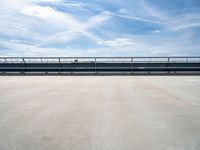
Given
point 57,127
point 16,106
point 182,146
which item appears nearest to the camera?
point 182,146

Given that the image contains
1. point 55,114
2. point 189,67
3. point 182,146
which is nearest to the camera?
point 182,146

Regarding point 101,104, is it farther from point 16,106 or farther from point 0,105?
point 0,105

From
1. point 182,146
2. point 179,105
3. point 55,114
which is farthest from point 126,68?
point 182,146

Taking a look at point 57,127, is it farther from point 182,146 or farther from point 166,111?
point 166,111

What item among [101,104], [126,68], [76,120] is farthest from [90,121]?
[126,68]

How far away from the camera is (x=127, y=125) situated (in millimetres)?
3764

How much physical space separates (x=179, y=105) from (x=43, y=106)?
12.2 ft

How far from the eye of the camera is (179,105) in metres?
5.47

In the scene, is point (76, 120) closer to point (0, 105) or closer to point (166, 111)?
point (166, 111)

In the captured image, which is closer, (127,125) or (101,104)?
(127,125)

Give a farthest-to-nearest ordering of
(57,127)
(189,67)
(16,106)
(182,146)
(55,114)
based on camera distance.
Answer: (189,67) < (16,106) < (55,114) < (57,127) < (182,146)

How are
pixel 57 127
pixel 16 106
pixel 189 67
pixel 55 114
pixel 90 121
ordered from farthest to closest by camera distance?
1. pixel 189 67
2. pixel 16 106
3. pixel 55 114
4. pixel 90 121
5. pixel 57 127

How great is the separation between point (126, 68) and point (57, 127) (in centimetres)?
1612

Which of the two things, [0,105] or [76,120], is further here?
[0,105]
